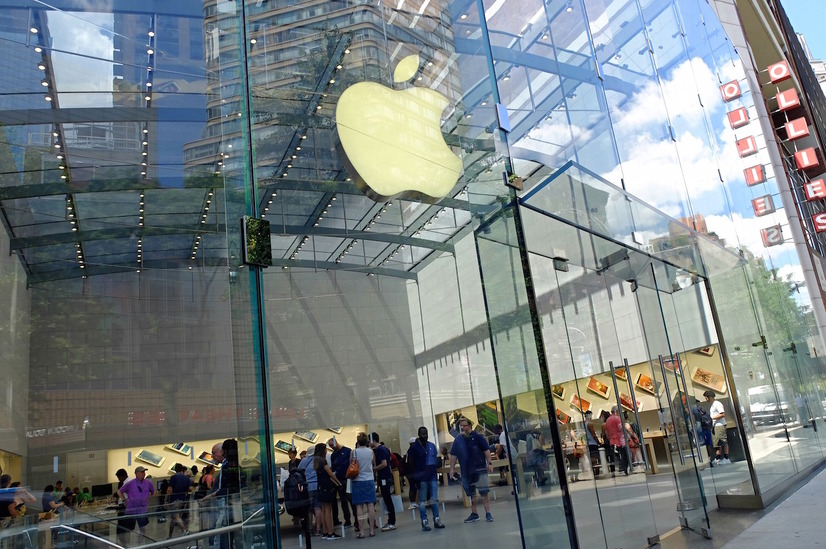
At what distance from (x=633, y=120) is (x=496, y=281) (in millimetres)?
4042

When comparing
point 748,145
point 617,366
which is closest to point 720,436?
point 617,366

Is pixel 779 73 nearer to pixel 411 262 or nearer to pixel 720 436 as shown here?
pixel 720 436

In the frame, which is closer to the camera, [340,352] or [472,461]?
[472,461]

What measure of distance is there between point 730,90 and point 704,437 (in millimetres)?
8712

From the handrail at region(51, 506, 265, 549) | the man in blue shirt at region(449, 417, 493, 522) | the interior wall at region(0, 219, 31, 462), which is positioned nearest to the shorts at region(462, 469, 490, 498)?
the man in blue shirt at region(449, 417, 493, 522)

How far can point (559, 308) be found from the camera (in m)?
5.13

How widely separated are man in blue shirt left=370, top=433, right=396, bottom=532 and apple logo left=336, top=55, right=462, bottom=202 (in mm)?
2906

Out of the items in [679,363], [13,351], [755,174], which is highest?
[755,174]

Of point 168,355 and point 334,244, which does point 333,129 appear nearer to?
point 334,244

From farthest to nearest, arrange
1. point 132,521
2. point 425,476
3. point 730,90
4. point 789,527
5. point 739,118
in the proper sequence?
point 739,118, point 730,90, point 425,476, point 132,521, point 789,527

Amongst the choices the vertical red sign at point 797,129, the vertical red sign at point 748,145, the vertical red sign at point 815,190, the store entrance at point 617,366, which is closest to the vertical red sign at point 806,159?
the vertical red sign at point 797,129

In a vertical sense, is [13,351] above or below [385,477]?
above

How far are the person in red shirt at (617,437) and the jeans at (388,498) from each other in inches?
89.3

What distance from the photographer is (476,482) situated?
5312 millimetres
